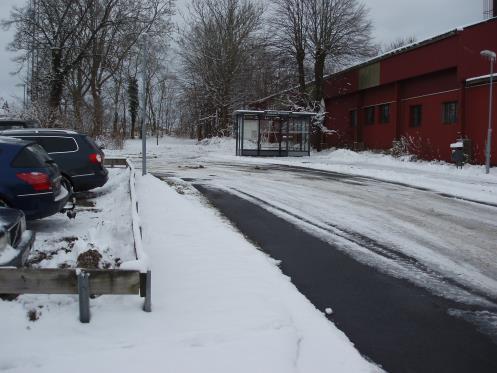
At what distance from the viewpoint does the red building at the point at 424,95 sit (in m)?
23.3

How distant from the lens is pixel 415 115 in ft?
95.9

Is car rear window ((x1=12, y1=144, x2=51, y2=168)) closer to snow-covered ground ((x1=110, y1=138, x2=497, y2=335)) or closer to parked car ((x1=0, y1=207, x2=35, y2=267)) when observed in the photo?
parked car ((x1=0, y1=207, x2=35, y2=267))

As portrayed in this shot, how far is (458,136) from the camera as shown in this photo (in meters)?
24.6

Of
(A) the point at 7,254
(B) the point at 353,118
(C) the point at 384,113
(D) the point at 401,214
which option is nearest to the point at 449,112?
(C) the point at 384,113

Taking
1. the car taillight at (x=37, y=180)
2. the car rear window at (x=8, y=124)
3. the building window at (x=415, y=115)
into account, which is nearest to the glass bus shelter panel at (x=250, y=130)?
the building window at (x=415, y=115)

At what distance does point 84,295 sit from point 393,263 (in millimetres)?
4320

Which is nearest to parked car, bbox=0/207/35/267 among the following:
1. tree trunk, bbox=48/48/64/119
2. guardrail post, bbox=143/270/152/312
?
guardrail post, bbox=143/270/152/312

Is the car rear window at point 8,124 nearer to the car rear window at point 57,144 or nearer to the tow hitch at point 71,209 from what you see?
the car rear window at point 57,144

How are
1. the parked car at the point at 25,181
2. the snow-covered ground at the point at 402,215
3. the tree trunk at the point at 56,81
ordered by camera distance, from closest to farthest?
the snow-covered ground at the point at 402,215 → the parked car at the point at 25,181 → the tree trunk at the point at 56,81

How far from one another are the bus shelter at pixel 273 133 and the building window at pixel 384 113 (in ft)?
13.3

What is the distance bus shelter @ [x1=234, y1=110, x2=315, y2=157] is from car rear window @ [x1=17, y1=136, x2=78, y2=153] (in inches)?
831

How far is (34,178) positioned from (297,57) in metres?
31.1

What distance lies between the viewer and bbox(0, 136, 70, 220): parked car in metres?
8.02

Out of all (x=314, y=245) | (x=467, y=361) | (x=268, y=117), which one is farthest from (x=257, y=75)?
(x=467, y=361)
